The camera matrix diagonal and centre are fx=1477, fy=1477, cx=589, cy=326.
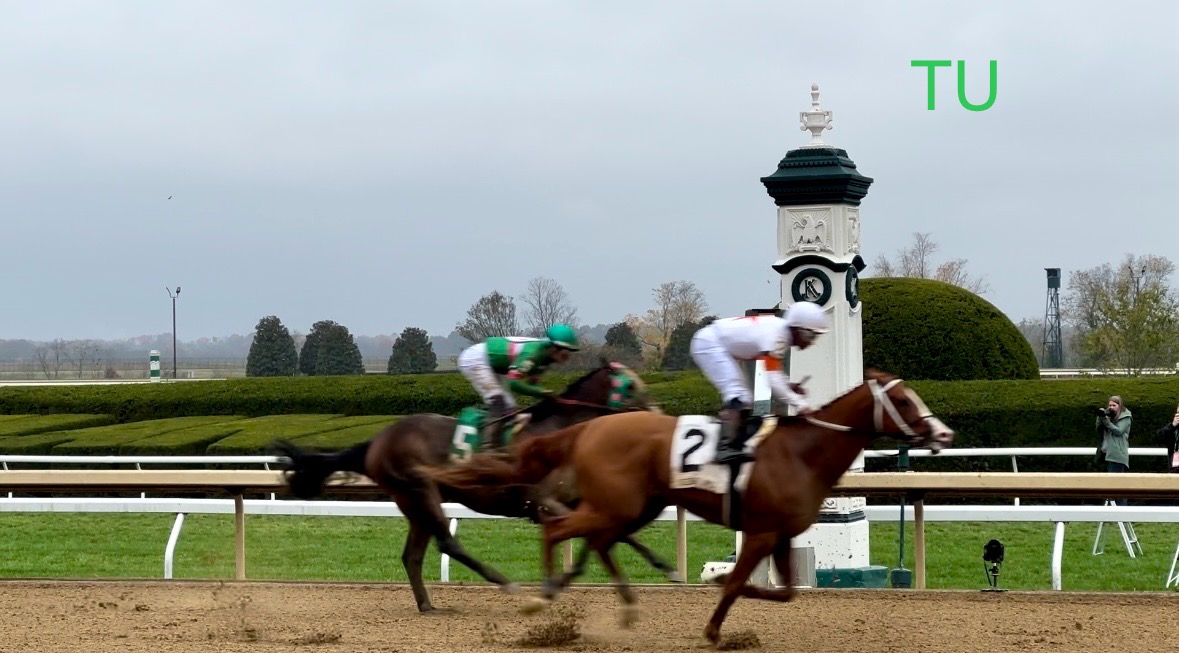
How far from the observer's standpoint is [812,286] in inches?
275

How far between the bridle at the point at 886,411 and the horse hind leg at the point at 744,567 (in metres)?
0.44

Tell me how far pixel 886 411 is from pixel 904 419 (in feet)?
0.21

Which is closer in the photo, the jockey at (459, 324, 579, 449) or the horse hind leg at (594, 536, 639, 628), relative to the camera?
the horse hind leg at (594, 536, 639, 628)

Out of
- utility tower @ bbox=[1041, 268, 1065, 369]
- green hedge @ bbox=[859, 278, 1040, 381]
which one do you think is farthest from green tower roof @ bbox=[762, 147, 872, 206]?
utility tower @ bbox=[1041, 268, 1065, 369]

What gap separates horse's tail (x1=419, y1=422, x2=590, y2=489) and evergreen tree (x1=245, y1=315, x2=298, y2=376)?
75.2ft

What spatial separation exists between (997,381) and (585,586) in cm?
592

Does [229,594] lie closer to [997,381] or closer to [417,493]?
[417,493]

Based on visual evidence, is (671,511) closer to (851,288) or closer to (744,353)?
(851,288)

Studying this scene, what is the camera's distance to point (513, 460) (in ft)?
18.8

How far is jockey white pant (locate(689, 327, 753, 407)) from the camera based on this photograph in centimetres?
530

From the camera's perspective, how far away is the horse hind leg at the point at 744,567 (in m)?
4.98

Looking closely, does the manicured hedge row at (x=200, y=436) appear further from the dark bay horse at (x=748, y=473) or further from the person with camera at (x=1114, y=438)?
the dark bay horse at (x=748, y=473)

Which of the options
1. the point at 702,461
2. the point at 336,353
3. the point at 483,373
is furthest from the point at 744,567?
the point at 336,353

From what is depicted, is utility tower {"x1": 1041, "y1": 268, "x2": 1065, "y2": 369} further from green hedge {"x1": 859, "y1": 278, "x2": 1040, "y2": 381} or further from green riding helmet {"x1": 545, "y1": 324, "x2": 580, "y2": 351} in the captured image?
green riding helmet {"x1": 545, "y1": 324, "x2": 580, "y2": 351}
